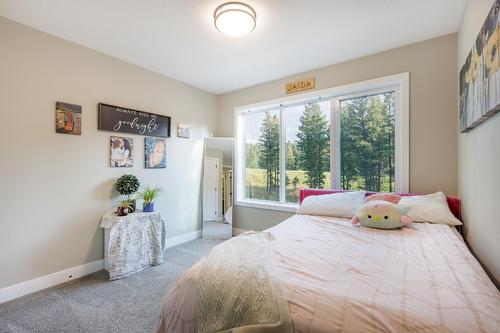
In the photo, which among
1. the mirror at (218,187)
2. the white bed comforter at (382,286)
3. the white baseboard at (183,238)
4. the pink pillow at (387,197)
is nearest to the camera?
the white bed comforter at (382,286)

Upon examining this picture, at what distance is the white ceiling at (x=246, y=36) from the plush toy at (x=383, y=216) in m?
1.70

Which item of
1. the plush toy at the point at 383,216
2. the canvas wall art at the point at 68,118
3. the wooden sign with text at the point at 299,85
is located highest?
the wooden sign with text at the point at 299,85

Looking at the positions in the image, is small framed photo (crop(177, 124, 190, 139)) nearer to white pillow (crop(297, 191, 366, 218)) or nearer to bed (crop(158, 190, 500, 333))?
white pillow (crop(297, 191, 366, 218))

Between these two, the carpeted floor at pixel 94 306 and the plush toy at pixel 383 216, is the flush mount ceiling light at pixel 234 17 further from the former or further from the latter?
the carpeted floor at pixel 94 306

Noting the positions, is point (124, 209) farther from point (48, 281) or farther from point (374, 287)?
point (374, 287)

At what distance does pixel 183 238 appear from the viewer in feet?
12.0

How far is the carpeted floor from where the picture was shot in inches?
69.6

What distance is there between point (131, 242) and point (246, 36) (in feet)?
8.38

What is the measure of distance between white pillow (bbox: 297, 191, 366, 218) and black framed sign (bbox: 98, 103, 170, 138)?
2.23m

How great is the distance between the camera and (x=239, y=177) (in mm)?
4113

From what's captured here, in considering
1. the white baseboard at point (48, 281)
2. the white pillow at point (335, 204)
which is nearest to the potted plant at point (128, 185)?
the white baseboard at point (48, 281)

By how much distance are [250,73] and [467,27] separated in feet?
7.55

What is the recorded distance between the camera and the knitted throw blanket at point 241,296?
0.91 metres

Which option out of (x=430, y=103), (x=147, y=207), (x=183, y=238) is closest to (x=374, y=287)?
(x=430, y=103)
